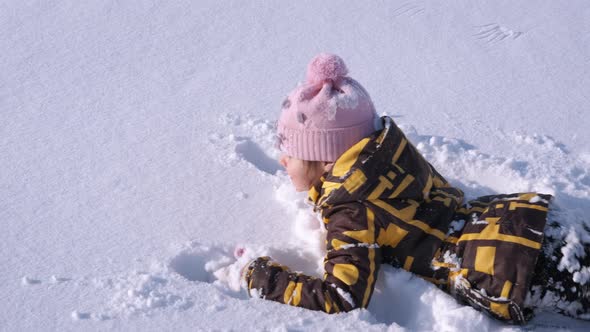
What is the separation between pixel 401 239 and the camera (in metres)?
1.74

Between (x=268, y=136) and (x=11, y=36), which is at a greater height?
(x=11, y=36)

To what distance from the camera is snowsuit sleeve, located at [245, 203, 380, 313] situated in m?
1.61

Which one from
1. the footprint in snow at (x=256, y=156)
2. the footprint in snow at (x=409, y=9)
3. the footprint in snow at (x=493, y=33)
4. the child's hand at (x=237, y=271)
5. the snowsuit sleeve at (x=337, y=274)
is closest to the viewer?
the snowsuit sleeve at (x=337, y=274)

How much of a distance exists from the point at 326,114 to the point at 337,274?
46cm

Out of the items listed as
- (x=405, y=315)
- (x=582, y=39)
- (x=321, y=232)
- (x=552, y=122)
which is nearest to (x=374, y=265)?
(x=405, y=315)

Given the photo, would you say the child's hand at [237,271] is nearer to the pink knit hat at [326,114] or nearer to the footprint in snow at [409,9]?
the pink knit hat at [326,114]

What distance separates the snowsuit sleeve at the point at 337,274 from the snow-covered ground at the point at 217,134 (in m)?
0.05

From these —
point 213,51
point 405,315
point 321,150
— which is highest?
point 213,51

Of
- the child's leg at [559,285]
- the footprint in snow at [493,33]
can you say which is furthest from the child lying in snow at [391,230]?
the footprint in snow at [493,33]

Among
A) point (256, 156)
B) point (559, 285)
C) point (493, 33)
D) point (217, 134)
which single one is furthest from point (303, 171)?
point (493, 33)

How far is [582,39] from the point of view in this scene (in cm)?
309

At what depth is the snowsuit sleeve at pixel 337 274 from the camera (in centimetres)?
161

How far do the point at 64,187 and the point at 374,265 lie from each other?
1067 millimetres

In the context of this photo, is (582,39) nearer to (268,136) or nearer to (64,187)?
(268,136)
